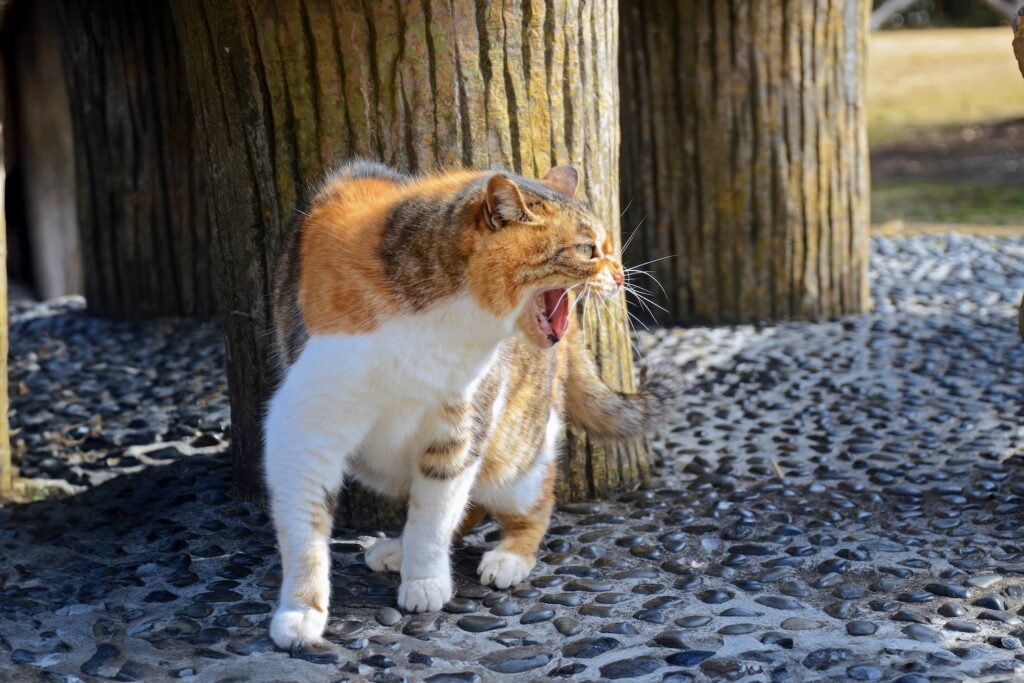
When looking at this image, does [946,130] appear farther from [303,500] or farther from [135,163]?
[303,500]

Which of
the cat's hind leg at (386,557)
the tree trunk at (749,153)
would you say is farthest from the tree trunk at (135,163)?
the cat's hind leg at (386,557)

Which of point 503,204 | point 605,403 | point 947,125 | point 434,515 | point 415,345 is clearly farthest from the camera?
point 947,125

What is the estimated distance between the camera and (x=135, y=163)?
6.49m

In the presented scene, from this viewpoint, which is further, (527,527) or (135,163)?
(135,163)

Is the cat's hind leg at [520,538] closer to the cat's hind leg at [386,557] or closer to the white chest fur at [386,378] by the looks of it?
the cat's hind leg at [386,557]

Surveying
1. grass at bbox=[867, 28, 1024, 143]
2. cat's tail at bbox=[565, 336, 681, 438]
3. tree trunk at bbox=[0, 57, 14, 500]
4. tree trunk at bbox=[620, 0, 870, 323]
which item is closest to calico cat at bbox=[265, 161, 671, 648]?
cat's tail at bbox=[565, 336, 681, 438]

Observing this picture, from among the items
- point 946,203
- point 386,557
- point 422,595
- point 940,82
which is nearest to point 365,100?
point 386,557

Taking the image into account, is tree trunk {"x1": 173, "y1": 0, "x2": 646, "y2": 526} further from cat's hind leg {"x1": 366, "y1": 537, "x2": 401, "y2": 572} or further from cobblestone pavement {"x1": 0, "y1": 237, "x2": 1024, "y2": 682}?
cobblestone pavement {"x1": 0, "y1": 237, "x2": 1024, "y2": 682}

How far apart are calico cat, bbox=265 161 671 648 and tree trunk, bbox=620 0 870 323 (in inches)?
119

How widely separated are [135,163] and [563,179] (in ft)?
12.4

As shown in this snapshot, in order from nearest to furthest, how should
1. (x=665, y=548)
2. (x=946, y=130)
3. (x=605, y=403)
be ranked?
(x=665, y=548)
(x=605, y=403)
(x=946, y=130)

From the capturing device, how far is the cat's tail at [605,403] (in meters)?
4.06

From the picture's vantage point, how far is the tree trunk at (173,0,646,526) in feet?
12.1

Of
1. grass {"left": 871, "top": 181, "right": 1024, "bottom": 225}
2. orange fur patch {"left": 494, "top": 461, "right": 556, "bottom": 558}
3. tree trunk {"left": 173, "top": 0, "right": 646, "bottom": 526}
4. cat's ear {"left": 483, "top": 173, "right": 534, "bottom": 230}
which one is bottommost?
orange fur patch {"left": 494, "top": 461, "right": 556, "bottom": 558}
